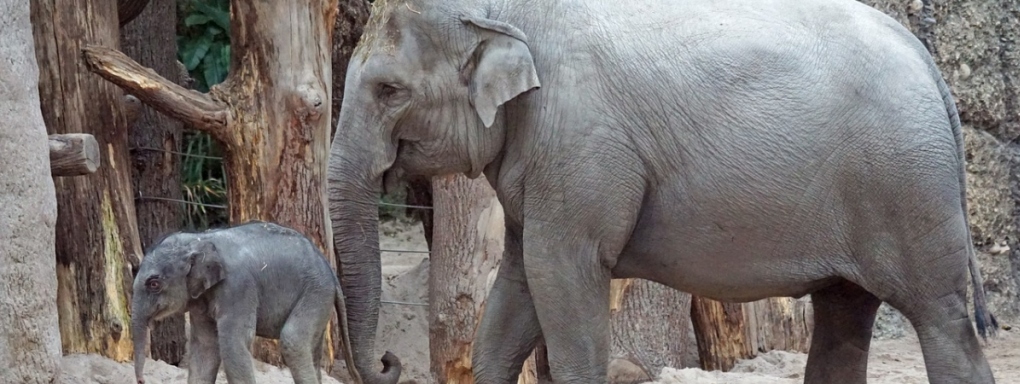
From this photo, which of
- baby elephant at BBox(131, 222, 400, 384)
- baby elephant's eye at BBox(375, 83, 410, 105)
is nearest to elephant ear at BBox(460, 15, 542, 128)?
baby elephant's eye at BBox(375, 83, 410, 105)

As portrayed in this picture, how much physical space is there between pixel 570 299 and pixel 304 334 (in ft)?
4.89

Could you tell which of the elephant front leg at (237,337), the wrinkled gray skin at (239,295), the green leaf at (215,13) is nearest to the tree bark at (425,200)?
the green leaf at (215,13)

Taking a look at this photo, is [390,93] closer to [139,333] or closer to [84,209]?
[139,333]

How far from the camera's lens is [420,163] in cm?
511

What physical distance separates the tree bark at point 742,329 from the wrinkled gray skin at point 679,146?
3.96 metres

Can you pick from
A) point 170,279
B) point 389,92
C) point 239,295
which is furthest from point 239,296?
point 389,92

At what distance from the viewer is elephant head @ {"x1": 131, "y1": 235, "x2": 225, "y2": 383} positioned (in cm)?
563

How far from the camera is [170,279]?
5.63m

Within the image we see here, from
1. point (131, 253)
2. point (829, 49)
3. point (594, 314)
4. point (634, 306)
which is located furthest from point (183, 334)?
point (829, 49)

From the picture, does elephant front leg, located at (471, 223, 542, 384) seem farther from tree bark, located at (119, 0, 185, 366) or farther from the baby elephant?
tree bark, located at (119, 0, 185, 366)

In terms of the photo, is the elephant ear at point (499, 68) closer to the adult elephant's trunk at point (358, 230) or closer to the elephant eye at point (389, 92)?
the elephant eye at point (389, 92)

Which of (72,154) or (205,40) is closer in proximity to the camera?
(72,154)

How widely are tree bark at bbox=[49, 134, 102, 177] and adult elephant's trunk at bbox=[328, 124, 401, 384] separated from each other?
1.38 metres

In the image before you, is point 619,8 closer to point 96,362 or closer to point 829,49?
point 829,49
